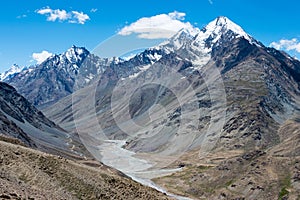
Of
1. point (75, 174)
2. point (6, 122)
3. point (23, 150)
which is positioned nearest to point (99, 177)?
point (75, 174)

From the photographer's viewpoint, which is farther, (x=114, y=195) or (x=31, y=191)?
(x=114, y=195)

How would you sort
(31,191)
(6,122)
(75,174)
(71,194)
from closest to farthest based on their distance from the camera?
1. (31,191)
2. (71,194)
3. (75,174)
4. (6,122)

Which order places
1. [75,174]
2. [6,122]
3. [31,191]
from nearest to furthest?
[31,191] < [75,174] < [6,122]

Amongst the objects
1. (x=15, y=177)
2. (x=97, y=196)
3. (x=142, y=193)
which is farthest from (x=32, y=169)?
(x=142, y=193)

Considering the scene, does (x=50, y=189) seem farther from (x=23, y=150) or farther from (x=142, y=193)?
(x=142, y=193)

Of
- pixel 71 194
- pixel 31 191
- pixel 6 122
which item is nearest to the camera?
pixel 31 191

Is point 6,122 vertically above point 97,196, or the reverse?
point 6,122

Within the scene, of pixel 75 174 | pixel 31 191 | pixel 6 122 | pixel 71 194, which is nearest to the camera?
pixel 31 191

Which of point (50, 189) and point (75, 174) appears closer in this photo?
point (50, 189)

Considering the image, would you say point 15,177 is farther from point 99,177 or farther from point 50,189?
point 99,177
